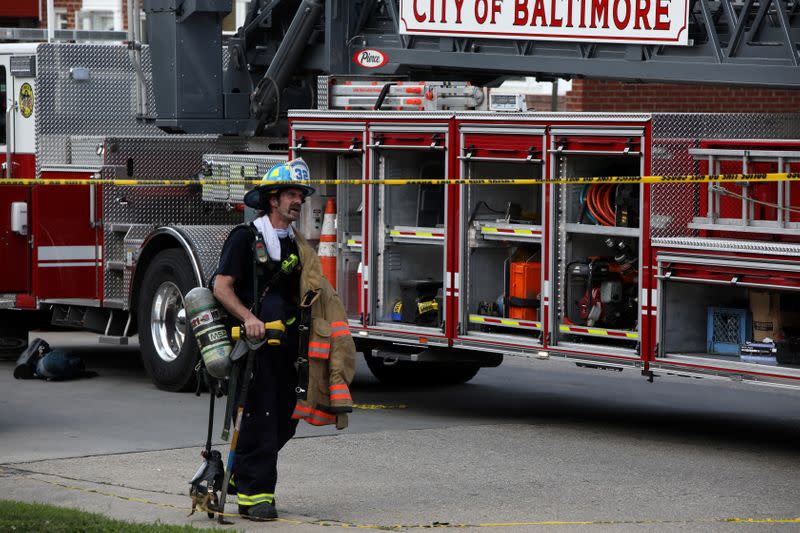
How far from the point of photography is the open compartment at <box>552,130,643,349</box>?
1010cm

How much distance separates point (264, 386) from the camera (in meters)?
7.69

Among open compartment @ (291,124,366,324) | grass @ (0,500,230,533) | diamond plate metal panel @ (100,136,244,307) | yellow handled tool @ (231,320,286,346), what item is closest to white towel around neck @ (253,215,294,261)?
yellow handled tool @ (231,320,286,346)

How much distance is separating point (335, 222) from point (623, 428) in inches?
102

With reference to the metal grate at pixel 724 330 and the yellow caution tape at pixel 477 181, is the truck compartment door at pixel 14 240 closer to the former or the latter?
the yellow caution tape at pixel 477 181

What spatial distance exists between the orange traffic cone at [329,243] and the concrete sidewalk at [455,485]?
179 cm

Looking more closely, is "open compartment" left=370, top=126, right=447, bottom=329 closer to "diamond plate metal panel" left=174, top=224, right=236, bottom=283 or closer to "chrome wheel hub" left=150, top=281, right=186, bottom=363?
"diamond plate metal panel" left=174, top=224, right=236, bottom=283

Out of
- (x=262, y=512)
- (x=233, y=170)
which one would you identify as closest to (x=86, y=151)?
(x=233, y=170)

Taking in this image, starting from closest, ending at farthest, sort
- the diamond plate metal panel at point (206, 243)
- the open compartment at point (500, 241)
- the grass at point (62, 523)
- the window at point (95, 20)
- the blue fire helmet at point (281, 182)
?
the grass at point (62, 523) < the blue fire helmet at point (281, 182) < the open compartment at point (500, 241) < the diamond plate metal panel at point (206, 243) < the window at point (95, 20)

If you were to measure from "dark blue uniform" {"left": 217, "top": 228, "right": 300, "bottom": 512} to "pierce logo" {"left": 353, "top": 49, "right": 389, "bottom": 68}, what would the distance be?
16.2ft

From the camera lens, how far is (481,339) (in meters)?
10.8

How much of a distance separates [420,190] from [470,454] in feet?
8.06

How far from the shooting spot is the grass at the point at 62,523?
7188 millimetres

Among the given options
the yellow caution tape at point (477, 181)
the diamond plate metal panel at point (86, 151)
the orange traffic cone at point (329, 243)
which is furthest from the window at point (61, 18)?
the orange traffic cone at point (329, 243)

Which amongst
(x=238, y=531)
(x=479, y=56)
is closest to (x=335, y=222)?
(x=479, y=56)
